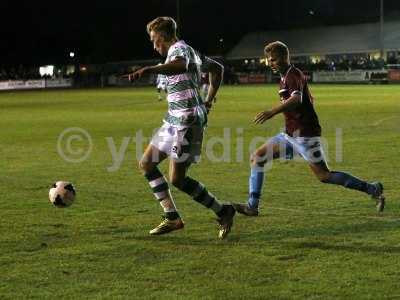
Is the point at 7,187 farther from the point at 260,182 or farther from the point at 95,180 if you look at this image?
the point at 260,182

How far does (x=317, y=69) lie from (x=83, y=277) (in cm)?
5991

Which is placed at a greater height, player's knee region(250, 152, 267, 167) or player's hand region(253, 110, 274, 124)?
player's hand region(253, 110, 274, 124)

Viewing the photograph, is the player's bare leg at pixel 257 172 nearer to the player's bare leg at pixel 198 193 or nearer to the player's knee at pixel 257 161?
the player's knee at pixel 257 161

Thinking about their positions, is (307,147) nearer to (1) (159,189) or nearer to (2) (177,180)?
(2) (177,180)

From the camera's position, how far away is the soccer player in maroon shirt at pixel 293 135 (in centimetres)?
744

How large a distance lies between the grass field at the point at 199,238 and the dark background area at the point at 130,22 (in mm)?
67179

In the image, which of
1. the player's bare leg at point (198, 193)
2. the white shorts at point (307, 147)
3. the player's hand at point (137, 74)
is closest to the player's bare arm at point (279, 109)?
the white shorts at point (307, 147)

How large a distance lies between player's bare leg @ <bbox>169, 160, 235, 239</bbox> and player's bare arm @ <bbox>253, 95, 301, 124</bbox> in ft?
2.66

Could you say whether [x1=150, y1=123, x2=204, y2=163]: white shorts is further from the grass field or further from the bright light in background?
the bright light in background

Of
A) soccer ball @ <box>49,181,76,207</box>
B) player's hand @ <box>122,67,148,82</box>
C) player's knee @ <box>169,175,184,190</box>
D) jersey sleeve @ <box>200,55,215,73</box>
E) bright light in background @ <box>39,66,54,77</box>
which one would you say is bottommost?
soccer ball @ <box>49,181,76,207</box>

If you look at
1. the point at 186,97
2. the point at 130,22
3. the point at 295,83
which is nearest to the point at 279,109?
the point at 295,83

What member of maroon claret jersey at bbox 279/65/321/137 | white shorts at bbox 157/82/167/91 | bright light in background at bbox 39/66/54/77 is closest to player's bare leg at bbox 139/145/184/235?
white shorts at bbox 157/82/167/91

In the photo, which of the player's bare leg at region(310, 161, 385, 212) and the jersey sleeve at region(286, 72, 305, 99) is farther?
the player's bare leg at region(310, 161, 385, 212)

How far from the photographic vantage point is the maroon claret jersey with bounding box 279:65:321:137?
7467 mm
